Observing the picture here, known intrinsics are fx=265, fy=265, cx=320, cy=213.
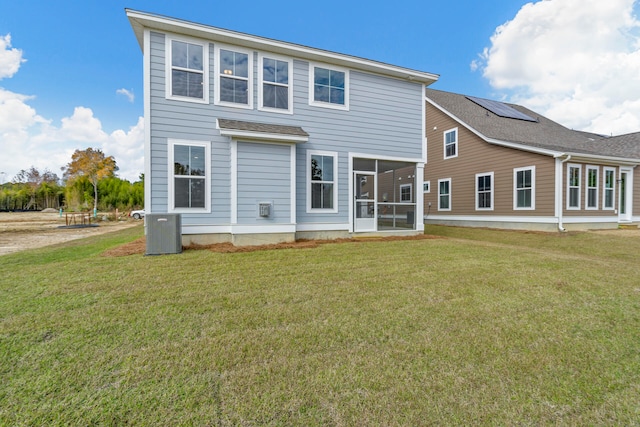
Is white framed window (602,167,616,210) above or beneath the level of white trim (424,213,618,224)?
above

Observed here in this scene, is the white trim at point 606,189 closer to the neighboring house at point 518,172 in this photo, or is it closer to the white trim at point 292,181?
the neighboring house at point 518,172

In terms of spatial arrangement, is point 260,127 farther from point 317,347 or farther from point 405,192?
point 405,192

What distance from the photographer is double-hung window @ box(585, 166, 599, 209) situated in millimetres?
10922

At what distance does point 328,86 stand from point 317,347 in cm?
815

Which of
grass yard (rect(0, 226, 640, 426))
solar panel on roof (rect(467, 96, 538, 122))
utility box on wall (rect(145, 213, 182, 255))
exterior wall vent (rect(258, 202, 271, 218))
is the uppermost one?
solar panel on roof (rect(467, 96, 538, 122))

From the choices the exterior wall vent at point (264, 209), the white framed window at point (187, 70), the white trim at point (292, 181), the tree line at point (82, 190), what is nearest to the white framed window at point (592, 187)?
the white trim at point (292, 181)

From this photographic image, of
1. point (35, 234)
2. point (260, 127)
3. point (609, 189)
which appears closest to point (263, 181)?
point (260, 127)

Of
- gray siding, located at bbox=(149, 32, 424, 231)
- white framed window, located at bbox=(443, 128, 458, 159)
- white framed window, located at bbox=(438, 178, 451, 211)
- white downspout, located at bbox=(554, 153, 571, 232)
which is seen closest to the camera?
gray siding, located at bbox=(149, 32, 424, 231)

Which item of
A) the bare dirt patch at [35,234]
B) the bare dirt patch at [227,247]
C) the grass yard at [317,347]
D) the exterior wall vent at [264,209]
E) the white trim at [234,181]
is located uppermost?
the white trim at [234,181]

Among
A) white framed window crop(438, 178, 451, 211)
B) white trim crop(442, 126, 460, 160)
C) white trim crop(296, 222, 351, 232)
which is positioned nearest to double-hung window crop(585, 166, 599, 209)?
white trim crop(442, 126, 460, 160)

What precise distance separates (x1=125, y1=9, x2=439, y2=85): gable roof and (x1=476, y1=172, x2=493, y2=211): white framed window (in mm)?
5887

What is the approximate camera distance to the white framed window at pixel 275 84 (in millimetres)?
7719

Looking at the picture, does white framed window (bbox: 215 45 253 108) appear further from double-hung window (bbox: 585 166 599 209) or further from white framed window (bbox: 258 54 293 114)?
double-hung window (bbox: 585 166 599 209)

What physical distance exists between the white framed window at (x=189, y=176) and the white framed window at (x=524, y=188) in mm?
12370
